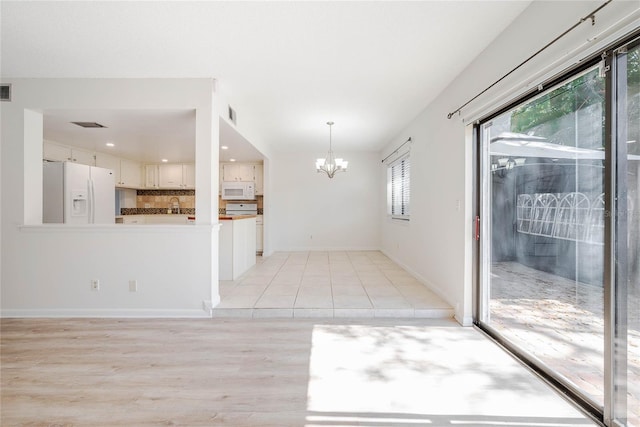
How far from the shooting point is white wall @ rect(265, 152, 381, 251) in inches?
309

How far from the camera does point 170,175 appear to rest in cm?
748

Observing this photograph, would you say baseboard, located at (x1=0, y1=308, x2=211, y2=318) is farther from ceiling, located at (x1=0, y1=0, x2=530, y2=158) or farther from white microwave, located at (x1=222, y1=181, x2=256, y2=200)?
white microwave, located at (x1=222, y1=181, x2=256, y2=200)

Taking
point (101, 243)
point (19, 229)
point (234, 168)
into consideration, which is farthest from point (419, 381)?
point (234, 168)

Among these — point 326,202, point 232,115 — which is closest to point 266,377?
point 232,115

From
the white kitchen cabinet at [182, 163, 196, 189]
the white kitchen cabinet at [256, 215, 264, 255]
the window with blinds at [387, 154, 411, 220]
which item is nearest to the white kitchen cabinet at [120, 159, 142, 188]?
the white kitchen cabinet at [182, 163, 196, 189]

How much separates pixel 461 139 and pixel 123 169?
6983mm

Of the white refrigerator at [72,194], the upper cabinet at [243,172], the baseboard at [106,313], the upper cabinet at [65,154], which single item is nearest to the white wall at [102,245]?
the baseboard at [106,313]

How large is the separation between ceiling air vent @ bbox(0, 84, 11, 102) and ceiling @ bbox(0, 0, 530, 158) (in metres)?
0.18

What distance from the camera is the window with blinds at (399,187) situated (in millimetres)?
5635

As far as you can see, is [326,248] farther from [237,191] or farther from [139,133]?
[139,133]

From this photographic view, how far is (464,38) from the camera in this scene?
2.54 metres

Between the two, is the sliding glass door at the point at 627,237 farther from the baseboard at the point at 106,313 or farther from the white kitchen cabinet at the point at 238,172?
→ the white kitchen cabinet at the point at 238,172

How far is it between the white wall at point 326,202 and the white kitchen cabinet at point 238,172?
2.01 feet

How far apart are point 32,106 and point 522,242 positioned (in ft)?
17.2
